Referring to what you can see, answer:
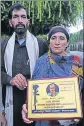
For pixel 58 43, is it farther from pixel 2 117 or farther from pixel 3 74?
pixel 2 117

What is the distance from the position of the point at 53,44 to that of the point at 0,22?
1.41ft

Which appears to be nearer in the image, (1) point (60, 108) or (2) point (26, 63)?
(1) point (60, 108)

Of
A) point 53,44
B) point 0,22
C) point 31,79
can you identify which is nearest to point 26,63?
point 31,79

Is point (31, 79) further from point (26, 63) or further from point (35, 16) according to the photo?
point (35, 16)

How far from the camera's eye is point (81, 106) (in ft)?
4.69

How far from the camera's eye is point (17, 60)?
63.6 inches

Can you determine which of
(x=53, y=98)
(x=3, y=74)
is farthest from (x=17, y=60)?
(x=53, y=98)

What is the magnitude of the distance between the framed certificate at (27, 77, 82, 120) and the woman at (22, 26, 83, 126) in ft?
0.24

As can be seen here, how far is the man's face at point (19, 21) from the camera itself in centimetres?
160

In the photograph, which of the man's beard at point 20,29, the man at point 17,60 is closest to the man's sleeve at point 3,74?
the man at point 17,60

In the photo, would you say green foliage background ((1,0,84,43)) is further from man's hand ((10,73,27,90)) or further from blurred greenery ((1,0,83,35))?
man's hand ((10,73,27,90))

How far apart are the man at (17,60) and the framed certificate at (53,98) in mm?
133

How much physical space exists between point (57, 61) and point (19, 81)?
0.31m

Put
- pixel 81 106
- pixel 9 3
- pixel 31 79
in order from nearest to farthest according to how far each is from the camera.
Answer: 1. pixel 81 106
2. pixel 31 79
3. pixel 9 3
